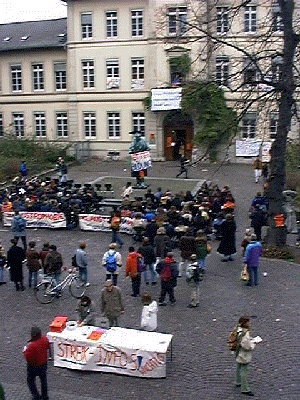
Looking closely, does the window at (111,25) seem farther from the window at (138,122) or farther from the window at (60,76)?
the window at (138,122)

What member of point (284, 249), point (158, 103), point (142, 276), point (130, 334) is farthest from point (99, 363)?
point (158, 103)

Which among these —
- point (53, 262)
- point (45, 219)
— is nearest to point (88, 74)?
point (45, 219)

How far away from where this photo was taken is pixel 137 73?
4347cm

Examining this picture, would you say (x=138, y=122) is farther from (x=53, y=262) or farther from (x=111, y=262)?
(x=53, y=262)

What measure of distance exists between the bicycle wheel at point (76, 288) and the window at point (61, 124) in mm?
29834

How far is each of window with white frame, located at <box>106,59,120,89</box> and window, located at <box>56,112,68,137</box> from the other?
4645mm

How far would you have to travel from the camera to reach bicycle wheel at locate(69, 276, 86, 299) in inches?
692

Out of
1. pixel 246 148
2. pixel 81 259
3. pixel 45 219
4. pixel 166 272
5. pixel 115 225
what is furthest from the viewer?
pixel 246 148

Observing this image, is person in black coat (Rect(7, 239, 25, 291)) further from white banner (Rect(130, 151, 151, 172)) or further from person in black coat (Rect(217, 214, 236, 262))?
white banner (Rect(130, 151, 151, 172))

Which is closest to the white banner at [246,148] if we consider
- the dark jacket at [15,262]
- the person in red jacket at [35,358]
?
the dark jacket at [15,262]

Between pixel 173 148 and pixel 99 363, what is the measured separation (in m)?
32.1

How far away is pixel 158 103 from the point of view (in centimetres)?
4212

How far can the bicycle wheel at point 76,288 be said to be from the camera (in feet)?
57.7

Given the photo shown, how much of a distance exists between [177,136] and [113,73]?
6.05m
